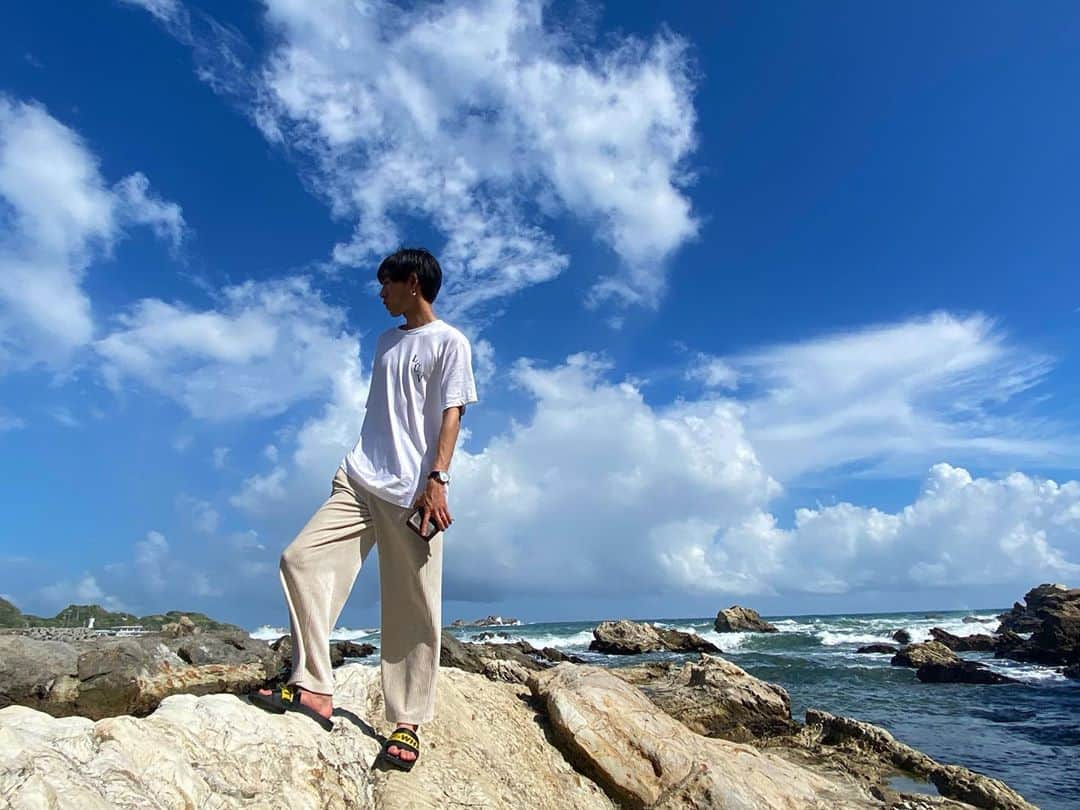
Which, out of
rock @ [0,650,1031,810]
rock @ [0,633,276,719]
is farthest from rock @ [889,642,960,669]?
rock @ [0,633,276,719]

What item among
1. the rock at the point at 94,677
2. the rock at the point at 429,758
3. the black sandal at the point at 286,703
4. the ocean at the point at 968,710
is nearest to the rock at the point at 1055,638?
the ocean at the point at 968,710

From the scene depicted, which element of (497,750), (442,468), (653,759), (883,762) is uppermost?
(442,468)

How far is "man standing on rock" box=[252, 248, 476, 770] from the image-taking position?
344 cm

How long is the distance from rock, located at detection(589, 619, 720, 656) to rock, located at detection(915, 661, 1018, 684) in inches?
633

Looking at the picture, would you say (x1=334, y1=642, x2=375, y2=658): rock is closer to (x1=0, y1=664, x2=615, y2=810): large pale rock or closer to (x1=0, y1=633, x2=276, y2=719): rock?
(x1=0, y1=633, x2=276, y2=719): rock

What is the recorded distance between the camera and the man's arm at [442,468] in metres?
3.43

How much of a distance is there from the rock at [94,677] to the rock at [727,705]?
5.92m

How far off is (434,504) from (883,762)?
26.7 ft

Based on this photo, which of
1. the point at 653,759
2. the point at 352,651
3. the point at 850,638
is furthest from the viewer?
the point at 850,638

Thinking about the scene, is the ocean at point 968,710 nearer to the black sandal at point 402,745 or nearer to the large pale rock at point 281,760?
the large pale rock at point 281,760

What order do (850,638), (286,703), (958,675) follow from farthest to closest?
1. (850,638)
2. (958,675)
3. (286,703)

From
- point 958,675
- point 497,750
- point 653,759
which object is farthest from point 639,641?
point 497,750

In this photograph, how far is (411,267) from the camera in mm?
3770

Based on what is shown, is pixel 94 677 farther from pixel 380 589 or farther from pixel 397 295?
pixel 397 295
